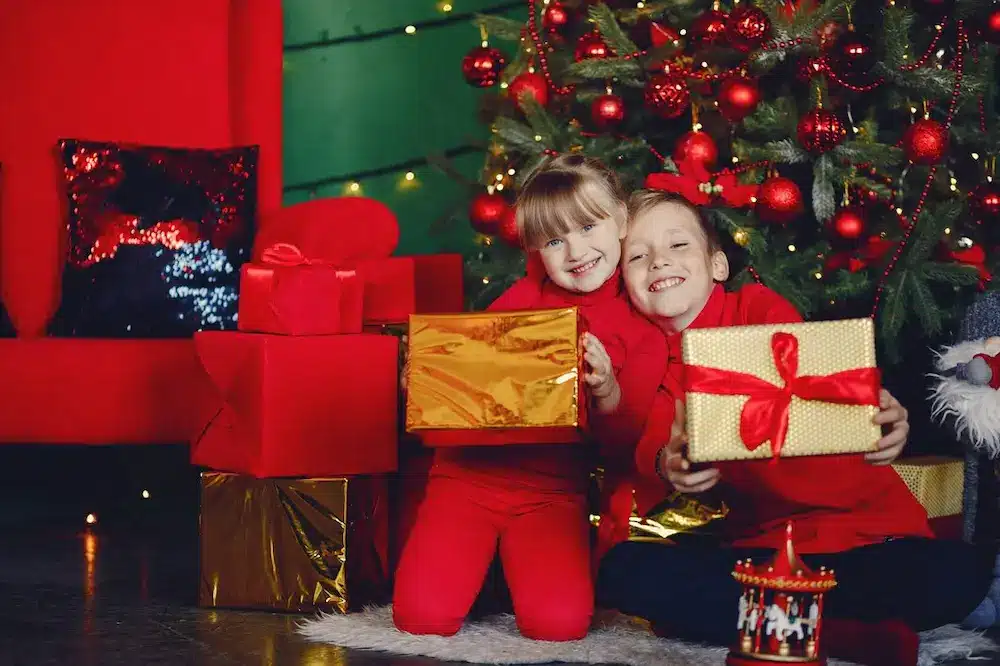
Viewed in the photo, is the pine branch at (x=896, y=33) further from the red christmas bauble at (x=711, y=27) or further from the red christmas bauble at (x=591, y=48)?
the red christmas bauble at (x=591, y=48)

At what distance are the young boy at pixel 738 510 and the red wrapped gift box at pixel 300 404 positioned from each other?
1.46ft

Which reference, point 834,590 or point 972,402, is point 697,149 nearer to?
point 972,402

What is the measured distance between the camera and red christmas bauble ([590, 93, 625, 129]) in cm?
267

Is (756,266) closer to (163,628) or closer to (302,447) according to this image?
(302,447)

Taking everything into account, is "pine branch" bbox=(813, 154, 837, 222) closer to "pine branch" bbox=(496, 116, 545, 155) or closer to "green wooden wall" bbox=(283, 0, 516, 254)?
"pine branch" bbox=(496, 116, 545, 155)

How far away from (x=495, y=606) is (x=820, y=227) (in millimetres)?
1066

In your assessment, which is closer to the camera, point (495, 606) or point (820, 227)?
point (495, 606)

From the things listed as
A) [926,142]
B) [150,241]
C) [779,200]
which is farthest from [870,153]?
[150,241]

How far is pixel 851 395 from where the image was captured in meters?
1.64

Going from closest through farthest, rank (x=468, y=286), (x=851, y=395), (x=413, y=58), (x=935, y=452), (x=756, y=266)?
(x=851, y=395) → (x=756, y=266) → (x=935, y=452) → (x=468, y=286) → (x=413, y=58)

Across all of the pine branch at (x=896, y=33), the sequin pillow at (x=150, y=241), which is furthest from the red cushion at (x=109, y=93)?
the pine branch at (x=896, y=33)

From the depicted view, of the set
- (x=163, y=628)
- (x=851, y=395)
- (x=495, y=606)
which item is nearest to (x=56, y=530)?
(x=163, y=628)

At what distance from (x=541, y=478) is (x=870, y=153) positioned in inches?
39.1

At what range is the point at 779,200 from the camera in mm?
2510
